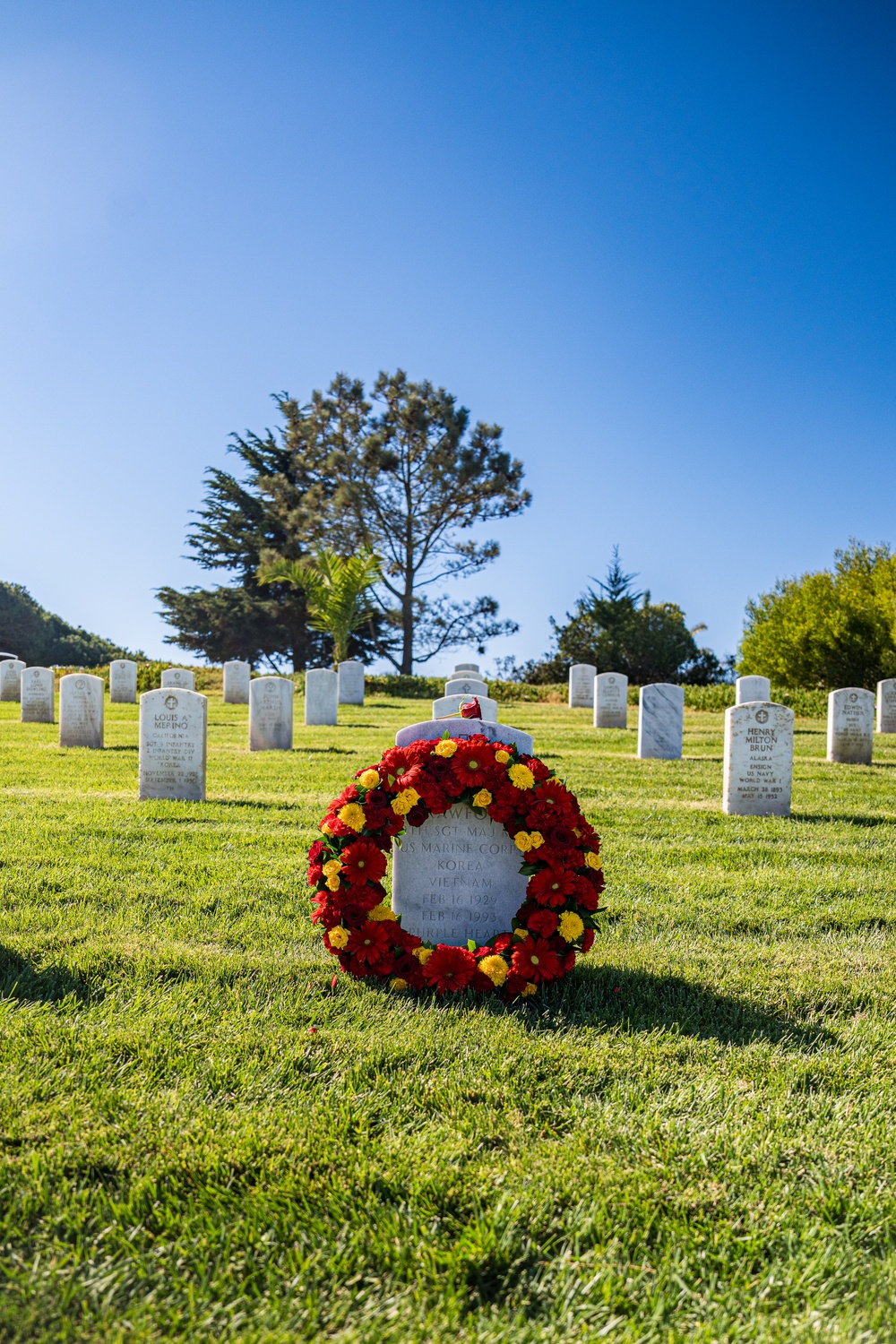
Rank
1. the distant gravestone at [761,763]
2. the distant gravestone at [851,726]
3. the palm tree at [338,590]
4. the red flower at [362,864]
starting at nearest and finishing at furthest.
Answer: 1. the red flower at [362,864]
2. the distant gravestone at [761,763]
3. the distant gravestone at [851,726]
4. the palm tree at [338,590]

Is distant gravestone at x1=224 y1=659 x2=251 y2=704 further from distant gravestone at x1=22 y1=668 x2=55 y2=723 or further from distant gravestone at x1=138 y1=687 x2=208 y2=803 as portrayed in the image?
distant gravestone at x1=138 y1=687 x2=208 y2=803

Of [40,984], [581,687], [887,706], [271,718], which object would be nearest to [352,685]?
[581,687]

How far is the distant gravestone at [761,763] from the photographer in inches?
310

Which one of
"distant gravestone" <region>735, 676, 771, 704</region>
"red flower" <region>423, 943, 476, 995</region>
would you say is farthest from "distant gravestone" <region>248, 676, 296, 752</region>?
"red flower" <region>423, 943, 476, 995</region>

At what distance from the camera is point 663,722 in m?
12.4

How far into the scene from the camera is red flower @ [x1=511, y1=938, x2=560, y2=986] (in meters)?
3.50

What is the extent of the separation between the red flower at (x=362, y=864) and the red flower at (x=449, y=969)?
42 centimetres

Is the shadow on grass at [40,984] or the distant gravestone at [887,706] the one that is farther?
the distant gravestone at [887,706]

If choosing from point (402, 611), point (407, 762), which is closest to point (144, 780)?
point (407, 762)

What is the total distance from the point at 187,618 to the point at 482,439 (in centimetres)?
1468

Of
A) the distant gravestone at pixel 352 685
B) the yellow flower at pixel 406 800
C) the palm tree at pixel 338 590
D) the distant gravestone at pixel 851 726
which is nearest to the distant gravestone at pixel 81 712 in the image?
the yellow flower at pixel 406 800

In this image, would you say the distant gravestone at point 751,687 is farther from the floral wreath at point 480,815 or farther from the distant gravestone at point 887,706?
the floral wreath at point 480,815

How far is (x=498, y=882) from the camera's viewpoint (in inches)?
154

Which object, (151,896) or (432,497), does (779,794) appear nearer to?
(151,896)
